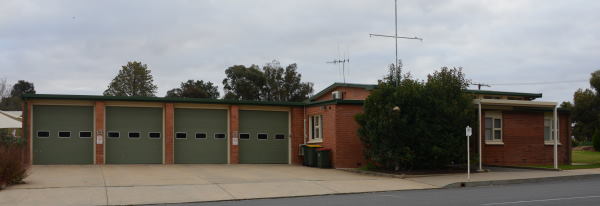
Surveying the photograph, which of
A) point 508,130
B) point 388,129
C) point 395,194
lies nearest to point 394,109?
point 388,129

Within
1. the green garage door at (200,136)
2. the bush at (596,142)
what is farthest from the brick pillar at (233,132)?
the bush at (596,142)

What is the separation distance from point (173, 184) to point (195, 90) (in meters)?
50.2

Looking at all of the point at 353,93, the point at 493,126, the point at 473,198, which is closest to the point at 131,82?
the point at 353,93

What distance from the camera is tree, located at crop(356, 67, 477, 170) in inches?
893

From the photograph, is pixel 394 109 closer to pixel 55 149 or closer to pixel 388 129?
pixel 388 129

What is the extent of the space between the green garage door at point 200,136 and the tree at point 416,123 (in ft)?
25.6

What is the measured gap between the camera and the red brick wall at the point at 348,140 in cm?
2577

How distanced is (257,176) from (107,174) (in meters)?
5.32

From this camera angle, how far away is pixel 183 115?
27.7m

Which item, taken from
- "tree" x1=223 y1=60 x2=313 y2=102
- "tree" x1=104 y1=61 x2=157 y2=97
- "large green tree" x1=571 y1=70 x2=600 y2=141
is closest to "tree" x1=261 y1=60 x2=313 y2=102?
"tree" x1=223 y1=60 x2=313 y2=102

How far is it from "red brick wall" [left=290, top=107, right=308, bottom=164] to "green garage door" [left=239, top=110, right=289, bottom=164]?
301 mm

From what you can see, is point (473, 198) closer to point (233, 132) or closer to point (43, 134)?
point (233, 132)

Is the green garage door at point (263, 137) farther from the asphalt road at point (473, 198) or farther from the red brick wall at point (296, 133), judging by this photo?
the asphalt road at point (473, 198)

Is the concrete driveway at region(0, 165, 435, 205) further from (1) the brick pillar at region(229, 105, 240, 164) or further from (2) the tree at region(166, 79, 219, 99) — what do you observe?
(2) the tree at region(166, 79, 219, 99)
